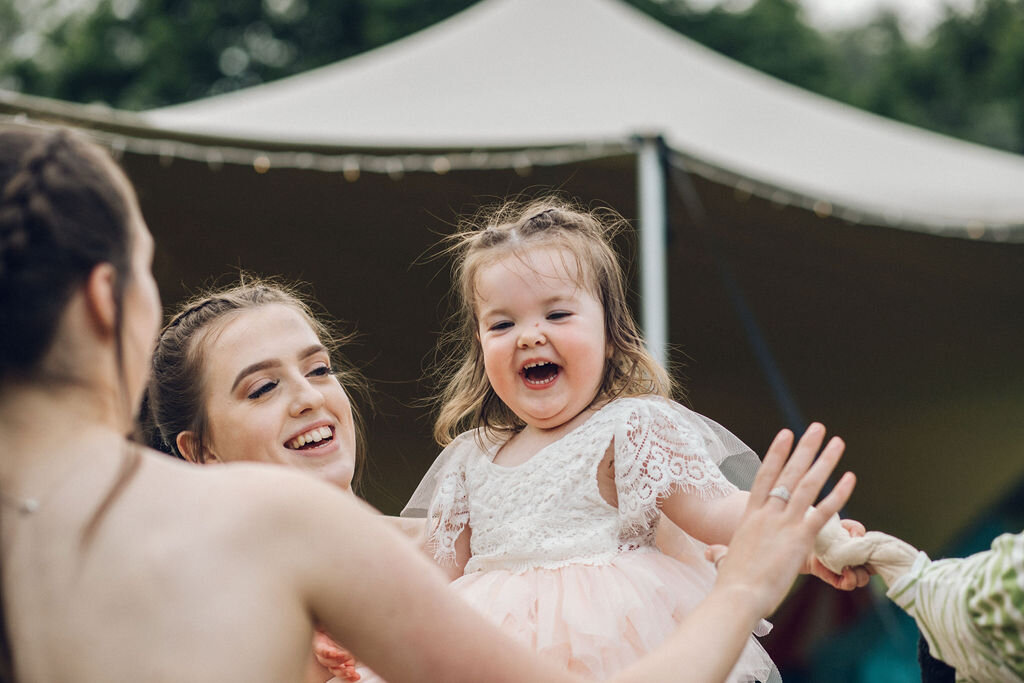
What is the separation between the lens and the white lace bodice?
1.57m

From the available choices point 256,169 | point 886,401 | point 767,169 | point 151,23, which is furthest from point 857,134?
A: point 151,23

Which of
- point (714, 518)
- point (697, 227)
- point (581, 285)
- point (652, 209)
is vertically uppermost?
point (697, 227)

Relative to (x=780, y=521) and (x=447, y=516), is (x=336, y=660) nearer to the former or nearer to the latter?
(x=447, y=516)


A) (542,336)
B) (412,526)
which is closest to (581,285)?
(542,336)

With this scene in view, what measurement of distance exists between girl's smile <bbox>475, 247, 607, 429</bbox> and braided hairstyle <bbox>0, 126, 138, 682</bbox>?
A: 0.83 m

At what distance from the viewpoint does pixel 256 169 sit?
3389 millimetres

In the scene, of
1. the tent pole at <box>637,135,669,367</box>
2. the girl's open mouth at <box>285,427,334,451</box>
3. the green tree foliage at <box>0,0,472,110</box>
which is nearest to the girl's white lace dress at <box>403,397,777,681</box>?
the girl's open mouth at <box>285,427,334,451</box>

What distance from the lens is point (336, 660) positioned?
170cm

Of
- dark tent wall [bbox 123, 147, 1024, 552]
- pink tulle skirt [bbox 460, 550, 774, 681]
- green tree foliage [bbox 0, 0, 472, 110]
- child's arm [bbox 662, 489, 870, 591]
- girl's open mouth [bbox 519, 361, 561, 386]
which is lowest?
pink tulle skirt [bbox 460, 550, 774, 681]

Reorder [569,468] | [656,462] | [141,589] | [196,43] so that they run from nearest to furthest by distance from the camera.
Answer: [141,589], [656,462], [569,468], [196,43]

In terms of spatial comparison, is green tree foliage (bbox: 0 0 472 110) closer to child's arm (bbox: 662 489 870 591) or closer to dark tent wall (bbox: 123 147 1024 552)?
dark tent wall (bbox: 123 147 1024 552)

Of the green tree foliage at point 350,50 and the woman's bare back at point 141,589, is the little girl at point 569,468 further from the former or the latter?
the green tree foliage at point 350,50

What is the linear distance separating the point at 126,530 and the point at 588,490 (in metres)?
0.85

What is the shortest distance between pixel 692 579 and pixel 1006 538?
553 mm
